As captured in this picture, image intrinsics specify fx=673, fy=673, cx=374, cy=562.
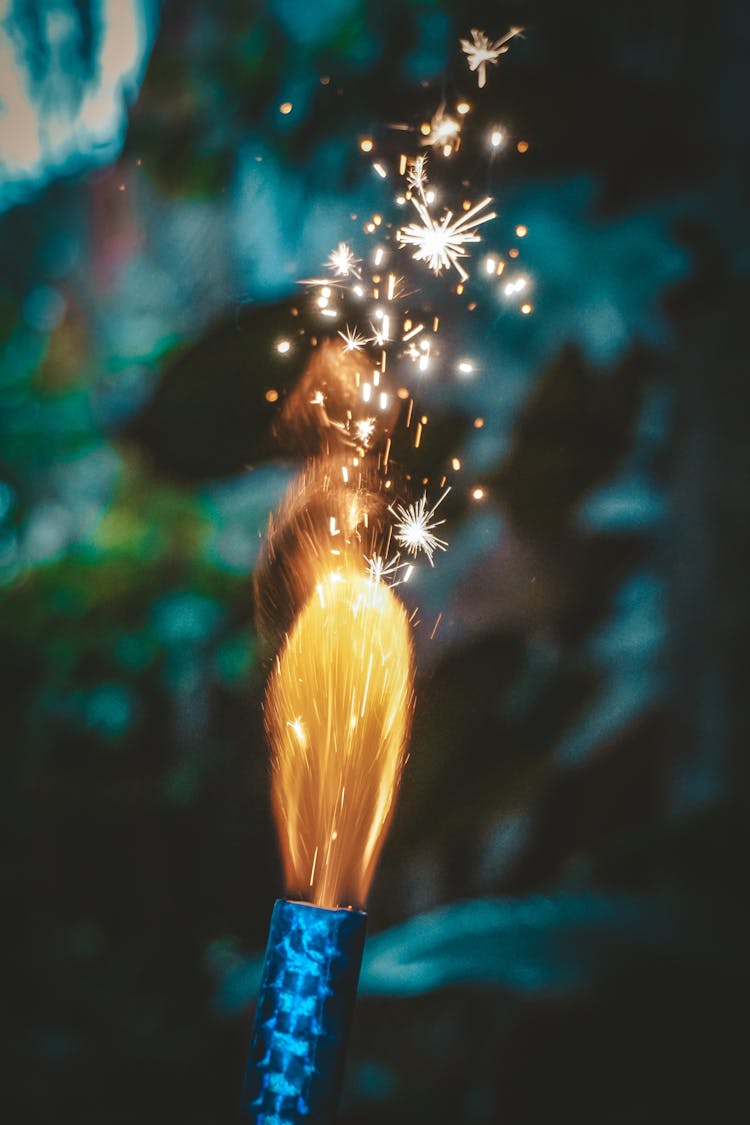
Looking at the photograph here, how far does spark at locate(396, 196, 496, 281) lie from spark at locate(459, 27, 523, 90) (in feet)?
1.00

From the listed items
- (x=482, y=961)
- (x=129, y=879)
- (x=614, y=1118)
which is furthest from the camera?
(x=129, y=879)

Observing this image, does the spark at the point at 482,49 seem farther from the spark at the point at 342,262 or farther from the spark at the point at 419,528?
the spark at the point at 419,528

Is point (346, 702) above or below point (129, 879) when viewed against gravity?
above

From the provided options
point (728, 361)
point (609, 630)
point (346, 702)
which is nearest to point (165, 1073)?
point (346, 702)

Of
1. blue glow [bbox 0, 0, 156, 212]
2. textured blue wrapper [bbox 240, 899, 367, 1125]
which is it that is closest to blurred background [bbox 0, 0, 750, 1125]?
blue glow [bbox 0, 0, 156, 212]

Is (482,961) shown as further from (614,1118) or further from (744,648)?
(744,648)

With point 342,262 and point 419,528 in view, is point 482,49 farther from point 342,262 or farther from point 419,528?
point 419,528

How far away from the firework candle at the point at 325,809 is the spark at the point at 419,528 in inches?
5.0

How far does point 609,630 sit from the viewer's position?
1527 mm

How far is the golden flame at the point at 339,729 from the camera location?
1292 mm

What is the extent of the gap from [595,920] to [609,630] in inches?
24.4

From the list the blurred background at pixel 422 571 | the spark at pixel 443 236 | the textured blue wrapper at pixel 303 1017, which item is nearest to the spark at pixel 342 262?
the blurred background at pixel 422 571

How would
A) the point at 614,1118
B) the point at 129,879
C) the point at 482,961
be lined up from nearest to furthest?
the point at 614,1118 < the point at 482,961 < the point at 129,879

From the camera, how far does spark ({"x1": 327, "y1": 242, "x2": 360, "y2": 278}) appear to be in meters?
1.63
